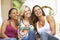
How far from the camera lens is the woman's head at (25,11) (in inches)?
38.3

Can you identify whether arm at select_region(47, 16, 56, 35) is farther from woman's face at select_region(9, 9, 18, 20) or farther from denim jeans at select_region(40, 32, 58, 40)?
woman's face at select_region(9, 9, 18, 20)

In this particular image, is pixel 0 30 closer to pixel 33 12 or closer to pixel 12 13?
pixel 12 13

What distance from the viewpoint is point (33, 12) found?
975 mm

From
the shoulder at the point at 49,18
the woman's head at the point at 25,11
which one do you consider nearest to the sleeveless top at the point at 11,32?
the woman's head at the point at 25,11

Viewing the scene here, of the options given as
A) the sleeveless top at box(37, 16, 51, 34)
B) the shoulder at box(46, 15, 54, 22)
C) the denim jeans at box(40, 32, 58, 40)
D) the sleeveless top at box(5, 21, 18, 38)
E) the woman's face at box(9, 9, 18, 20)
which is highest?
the woman's face at box(9, 9, 18, 20)

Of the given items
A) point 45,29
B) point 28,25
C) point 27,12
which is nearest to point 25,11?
point 27,12

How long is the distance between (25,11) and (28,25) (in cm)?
13

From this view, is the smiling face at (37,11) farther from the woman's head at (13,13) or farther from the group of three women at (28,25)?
the woman's head at (13,13)

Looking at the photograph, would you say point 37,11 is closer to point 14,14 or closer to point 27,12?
point 27,12

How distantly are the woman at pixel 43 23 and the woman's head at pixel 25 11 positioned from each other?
0.04 meters

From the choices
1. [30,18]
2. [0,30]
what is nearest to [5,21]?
[0,30]

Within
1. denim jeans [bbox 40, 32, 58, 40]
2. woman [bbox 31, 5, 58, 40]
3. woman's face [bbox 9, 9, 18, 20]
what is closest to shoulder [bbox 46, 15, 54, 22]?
woman [bbox 31, 5, 58, 40]

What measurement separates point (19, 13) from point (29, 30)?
0.57 feet

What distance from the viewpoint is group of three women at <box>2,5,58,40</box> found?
37.3 inches
